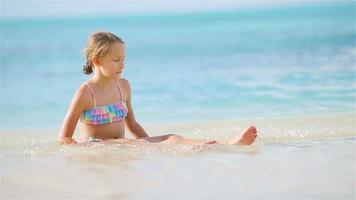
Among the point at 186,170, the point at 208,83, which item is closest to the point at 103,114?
the point at 186,170

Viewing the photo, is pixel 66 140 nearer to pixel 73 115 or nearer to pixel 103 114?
pixel 73 115

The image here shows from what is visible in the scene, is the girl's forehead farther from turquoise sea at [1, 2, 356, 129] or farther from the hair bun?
turquoise sea at [1, 2, 356, 129]

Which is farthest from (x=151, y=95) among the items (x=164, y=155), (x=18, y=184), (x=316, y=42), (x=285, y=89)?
(x=316, y=42)

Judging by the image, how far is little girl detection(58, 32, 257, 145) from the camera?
4.79 meters

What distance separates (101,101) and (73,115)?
10.6 inches

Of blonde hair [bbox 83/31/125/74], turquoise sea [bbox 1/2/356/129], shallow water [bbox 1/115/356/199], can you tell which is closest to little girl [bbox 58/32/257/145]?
blonde hair [bbox 83/31/125/74]

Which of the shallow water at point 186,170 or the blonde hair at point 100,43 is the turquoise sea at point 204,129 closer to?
the shallow water at point 186,170

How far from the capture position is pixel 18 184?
3791 millimetres

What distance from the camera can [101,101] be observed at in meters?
4.96

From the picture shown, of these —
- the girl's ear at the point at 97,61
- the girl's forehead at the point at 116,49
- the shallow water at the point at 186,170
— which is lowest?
the shallow water at the point at 186,170

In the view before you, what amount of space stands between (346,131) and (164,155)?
67.4 inches

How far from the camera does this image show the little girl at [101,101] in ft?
15.7

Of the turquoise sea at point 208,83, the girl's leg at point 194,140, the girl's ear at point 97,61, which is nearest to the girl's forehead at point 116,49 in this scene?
the girl's ear at point 97,61

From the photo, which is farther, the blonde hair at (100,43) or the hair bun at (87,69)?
the hair bun at (87,69)
